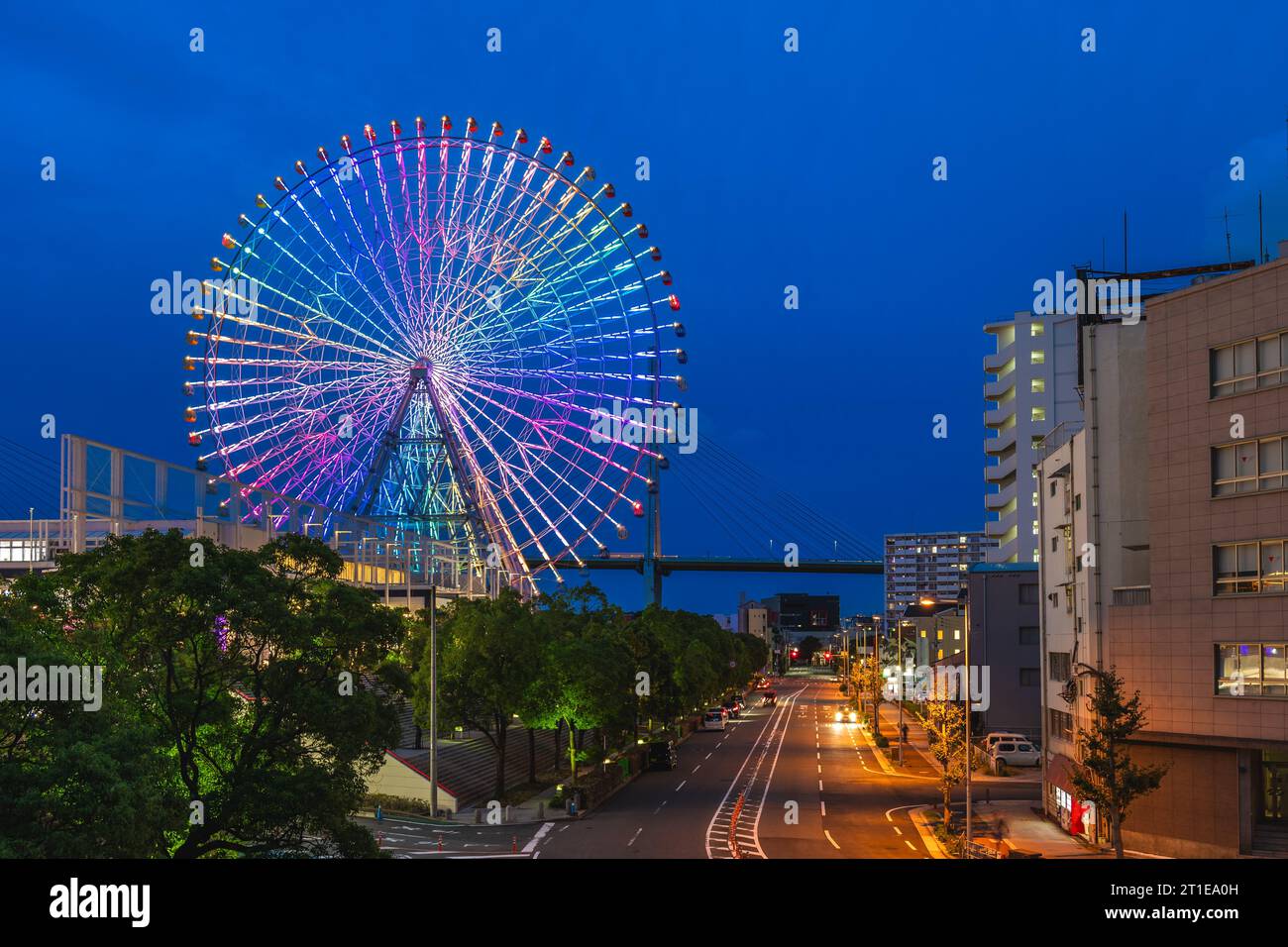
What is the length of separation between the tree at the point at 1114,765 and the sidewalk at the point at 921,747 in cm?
1820

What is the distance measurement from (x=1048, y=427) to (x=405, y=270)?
55.9m

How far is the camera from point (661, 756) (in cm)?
7406

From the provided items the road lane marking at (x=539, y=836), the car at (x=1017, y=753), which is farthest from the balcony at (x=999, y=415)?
the road lane marking at (x=539, y=836)

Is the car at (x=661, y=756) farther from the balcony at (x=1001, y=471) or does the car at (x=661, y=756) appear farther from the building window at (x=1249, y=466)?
the balcony at (x=1001, y=471)

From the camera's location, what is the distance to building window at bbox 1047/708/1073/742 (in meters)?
49.7

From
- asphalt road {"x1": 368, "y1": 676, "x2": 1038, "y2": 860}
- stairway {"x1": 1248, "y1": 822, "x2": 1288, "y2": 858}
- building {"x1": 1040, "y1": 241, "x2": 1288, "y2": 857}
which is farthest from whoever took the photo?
asphalt road {"x1": 368, "y1": 676, "x2": 1038, "y2": 860}

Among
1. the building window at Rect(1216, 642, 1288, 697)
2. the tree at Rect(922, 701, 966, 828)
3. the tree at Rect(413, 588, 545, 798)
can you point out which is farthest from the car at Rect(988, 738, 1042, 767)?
the building window at Rect(1216, 642, 1288, 697)

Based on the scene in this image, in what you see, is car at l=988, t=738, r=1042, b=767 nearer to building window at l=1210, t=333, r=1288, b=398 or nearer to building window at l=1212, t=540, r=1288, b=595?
building window at l=1212, t=540, r=1288, b=595

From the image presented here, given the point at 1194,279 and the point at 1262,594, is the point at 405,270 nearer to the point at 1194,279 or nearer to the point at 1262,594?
the point at 1194,279

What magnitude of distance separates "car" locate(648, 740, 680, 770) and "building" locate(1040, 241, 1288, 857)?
3299 centimetres

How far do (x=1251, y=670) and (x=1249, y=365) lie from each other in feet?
29.1

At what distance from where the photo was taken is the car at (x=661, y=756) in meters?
73.5

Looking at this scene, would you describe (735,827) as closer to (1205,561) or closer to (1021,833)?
(1021,833)

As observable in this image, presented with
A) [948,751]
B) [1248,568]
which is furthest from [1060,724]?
[1248,568]
